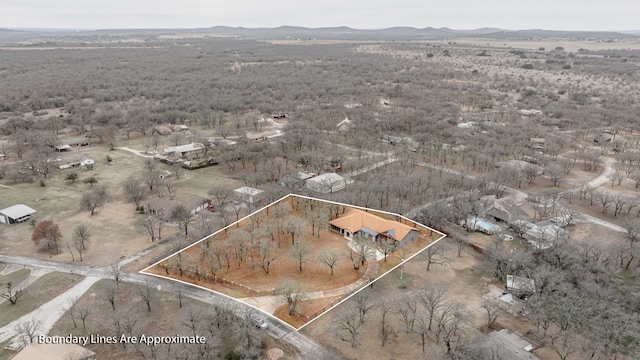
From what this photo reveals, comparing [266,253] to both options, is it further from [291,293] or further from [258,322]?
[258,322]

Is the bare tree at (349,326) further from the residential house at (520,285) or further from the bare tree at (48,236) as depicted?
the bare tree at (48,236)

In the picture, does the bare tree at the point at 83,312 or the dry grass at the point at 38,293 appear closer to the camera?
the bare tree at the point at 83,312

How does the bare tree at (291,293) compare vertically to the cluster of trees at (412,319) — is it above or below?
above

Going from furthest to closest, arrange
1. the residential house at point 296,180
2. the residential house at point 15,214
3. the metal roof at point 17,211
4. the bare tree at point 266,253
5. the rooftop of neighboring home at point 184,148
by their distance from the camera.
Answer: the rooftop of neighboring home at point 184,148 < the residential house at point 296,180 < the metal roof at point 17,211 < the residential house at point 15,214 < the bare tree at point 266,253

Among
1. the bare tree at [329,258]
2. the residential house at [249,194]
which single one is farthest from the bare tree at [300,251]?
the residential house at [249,194]

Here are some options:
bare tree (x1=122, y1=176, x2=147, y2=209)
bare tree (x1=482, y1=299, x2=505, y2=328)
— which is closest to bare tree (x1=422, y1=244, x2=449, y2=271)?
bare tree (x1=482, y1=299, x2=505, y2=328)

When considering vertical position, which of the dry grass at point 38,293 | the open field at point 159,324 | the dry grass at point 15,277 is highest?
the open field at point 159,324

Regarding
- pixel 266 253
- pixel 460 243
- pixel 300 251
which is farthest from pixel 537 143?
pixel 266 253
